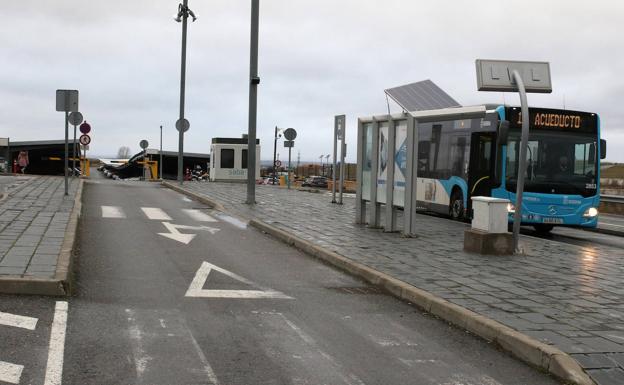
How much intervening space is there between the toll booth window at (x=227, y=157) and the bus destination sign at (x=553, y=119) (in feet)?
75.6

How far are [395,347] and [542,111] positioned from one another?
36.6ft

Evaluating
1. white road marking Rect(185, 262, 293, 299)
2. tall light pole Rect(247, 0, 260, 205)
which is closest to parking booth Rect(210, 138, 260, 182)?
tall light pole Rect(247, 0, 260, 205)

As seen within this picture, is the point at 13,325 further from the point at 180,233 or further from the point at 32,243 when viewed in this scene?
the point at 180,233

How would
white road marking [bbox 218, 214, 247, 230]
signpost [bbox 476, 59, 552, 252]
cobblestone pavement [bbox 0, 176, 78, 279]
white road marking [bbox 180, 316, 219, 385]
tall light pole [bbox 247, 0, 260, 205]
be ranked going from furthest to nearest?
tall light pole [bbox 247, 0, 260, 205], white road marking [bbox 218, 214, 247, 230], signpost [bbox 476, 59, 552, 252], cobblestone pavement [bbox 0, 176, 78, 279], white road marking [bbox 180, 316, 219, 385]

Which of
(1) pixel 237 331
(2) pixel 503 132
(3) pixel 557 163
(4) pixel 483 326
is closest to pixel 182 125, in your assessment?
(3) pixel 557 163

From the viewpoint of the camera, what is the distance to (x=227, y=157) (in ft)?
118

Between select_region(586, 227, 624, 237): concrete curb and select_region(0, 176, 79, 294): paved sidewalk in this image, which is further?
select_region(586, 227, 624, 237): concrete curb

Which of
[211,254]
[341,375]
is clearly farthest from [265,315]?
[211,254]

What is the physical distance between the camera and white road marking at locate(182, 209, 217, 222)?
1410cm

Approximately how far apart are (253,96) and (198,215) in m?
4.99

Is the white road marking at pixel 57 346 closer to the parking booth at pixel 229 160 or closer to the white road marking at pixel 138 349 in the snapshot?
the white road marking at pixel 138 349

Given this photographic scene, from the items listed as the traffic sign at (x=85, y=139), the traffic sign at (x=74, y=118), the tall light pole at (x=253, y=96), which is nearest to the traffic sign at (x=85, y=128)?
the traffic sign at (x=85, y=139)

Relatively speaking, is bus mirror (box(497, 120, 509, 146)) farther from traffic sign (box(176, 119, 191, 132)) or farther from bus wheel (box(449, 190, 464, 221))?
traffic sign (box(176, 119, 191, 132))

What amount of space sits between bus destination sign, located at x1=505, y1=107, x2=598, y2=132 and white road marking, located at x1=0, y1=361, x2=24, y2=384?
41.6 feet
